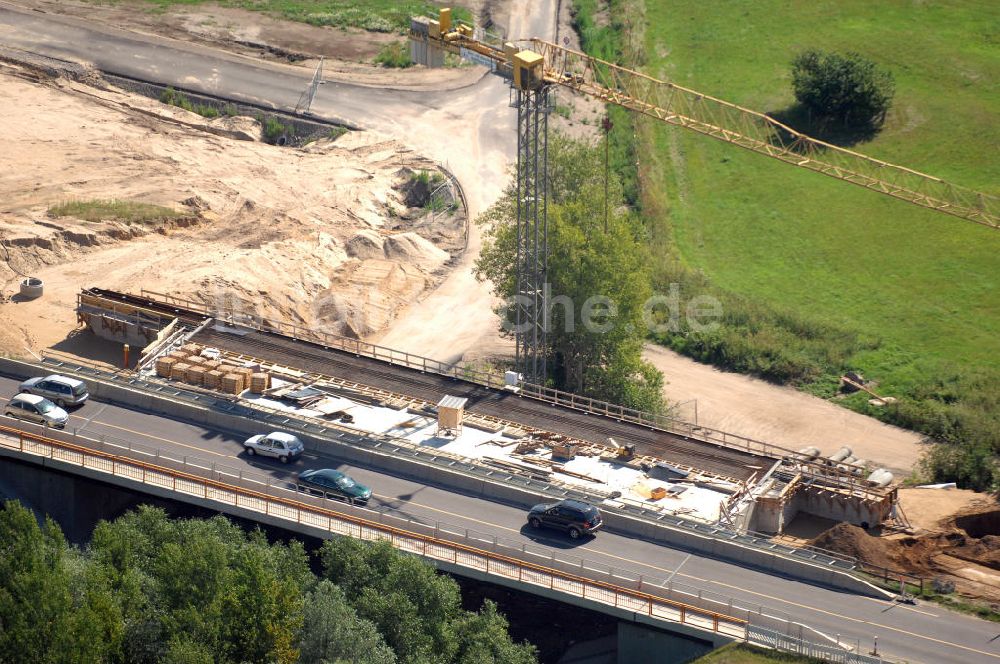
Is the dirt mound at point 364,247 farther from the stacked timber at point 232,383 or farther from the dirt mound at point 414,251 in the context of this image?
the stacked timber at point 232,383

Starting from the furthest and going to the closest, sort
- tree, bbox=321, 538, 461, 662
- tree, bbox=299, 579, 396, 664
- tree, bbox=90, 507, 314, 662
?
tree, bbox=321, 538, 461, 662, tree, bbox=299, 579, 396, 664, tree, bbox=90, 507, 314, 662

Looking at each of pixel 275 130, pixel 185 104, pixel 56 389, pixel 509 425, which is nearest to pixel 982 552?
pixel 509 425

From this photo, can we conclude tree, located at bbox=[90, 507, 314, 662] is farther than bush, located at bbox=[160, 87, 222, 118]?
No

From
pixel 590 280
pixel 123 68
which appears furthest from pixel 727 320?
pixel 123 68

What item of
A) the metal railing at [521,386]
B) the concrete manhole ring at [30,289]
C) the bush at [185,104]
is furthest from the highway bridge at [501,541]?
the bush at [185,104]

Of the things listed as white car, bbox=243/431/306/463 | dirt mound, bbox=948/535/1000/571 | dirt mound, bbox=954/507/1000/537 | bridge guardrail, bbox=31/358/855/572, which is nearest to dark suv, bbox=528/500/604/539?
bridge guardrail, bbox=31/358/855/572

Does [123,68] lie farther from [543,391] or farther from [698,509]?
[698,509]

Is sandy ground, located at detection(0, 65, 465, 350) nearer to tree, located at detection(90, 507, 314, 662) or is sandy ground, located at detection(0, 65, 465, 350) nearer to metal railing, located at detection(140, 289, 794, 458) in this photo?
metal railing, located at detection(140, 289, 794, 458)
